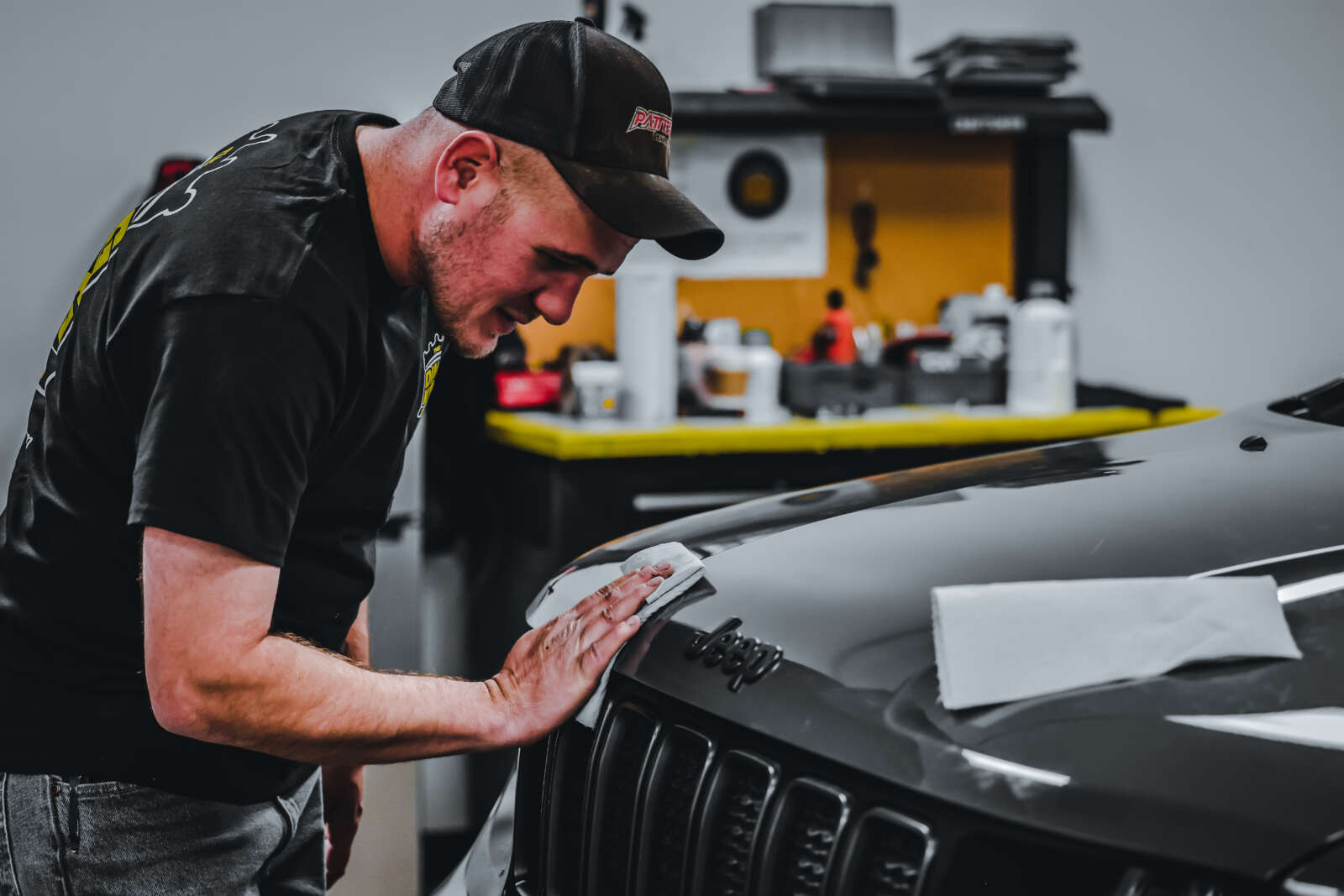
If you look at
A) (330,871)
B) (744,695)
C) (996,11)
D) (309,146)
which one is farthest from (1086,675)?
(996,11)

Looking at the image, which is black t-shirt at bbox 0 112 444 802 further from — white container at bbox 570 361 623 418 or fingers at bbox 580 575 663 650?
white container at bbox 570 361 623 418

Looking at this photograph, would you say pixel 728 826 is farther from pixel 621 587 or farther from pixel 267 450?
pixel 267 450

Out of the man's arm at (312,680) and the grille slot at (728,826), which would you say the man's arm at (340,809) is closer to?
the man's arm at (312,680)

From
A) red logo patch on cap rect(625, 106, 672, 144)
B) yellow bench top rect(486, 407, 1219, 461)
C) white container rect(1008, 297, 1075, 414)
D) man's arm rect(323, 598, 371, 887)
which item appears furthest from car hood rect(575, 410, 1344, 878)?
white container rect(1008, 297, 1075, 414)

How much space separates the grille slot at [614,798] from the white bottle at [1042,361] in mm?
2050

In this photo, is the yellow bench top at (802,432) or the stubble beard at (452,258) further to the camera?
the yellow bench top at (802,432)

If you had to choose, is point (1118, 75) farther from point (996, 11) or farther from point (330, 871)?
point (330, 871)

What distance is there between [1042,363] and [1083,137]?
3.16 ft

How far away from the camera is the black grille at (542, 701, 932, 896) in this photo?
893mm

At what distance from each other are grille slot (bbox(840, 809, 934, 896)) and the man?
0.31m

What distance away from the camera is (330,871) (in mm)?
1705

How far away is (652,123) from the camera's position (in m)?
1.18

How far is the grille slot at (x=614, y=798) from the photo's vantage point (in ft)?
3.70

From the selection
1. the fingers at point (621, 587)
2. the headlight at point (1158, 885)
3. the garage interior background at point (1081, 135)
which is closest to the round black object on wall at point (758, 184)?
the garage interior background at point (1081, 135)
